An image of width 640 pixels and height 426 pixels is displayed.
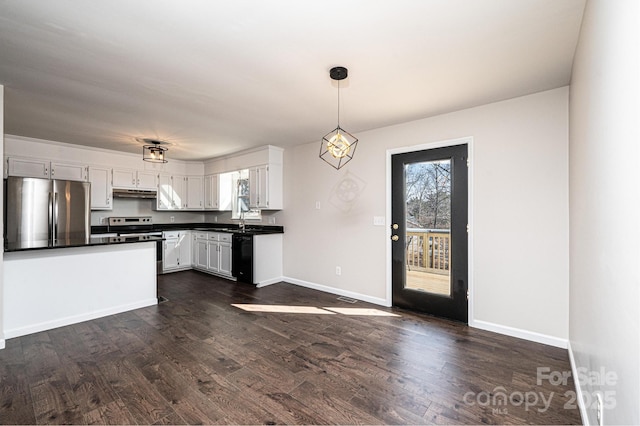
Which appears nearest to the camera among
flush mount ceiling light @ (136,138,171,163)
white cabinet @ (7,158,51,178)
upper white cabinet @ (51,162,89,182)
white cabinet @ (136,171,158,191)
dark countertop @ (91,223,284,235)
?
white cabinet @ (7,158,51,178)

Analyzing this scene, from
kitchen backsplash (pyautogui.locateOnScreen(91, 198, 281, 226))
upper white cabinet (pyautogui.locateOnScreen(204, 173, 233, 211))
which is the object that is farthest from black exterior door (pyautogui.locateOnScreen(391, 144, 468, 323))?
upper white cabinet (pyautogui.locateOnScreen(204, 173, 233, 211))

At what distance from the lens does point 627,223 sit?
0.94 meters

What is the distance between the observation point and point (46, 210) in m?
4.16

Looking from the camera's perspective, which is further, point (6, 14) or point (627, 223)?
point (6, 14)

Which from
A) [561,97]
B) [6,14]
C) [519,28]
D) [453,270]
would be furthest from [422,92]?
[6,14]

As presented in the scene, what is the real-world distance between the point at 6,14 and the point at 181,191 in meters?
4.93

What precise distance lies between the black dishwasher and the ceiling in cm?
213

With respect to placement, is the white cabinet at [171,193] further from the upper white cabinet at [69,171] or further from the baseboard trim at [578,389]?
the baseboard trim at [578,389]

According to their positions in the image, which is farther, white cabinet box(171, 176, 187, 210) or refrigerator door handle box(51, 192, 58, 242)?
white cabinet box(171, 176, 187, 210)

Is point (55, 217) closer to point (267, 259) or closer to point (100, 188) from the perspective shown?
point (100, 188)

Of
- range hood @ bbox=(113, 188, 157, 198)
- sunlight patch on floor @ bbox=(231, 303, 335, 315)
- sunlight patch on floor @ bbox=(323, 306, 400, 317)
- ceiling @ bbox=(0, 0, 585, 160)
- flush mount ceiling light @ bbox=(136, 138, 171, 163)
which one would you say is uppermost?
ceiling @ bbox=(0, 0, 585, 160)

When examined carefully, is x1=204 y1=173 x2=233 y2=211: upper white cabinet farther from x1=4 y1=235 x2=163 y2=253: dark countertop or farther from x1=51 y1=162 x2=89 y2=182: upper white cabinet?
x1=4 y1=235 x2=163 y2=253: dark countertop

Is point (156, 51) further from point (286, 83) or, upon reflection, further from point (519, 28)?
point (519, 28)

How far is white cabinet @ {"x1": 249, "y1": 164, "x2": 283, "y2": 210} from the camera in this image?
506 cm
